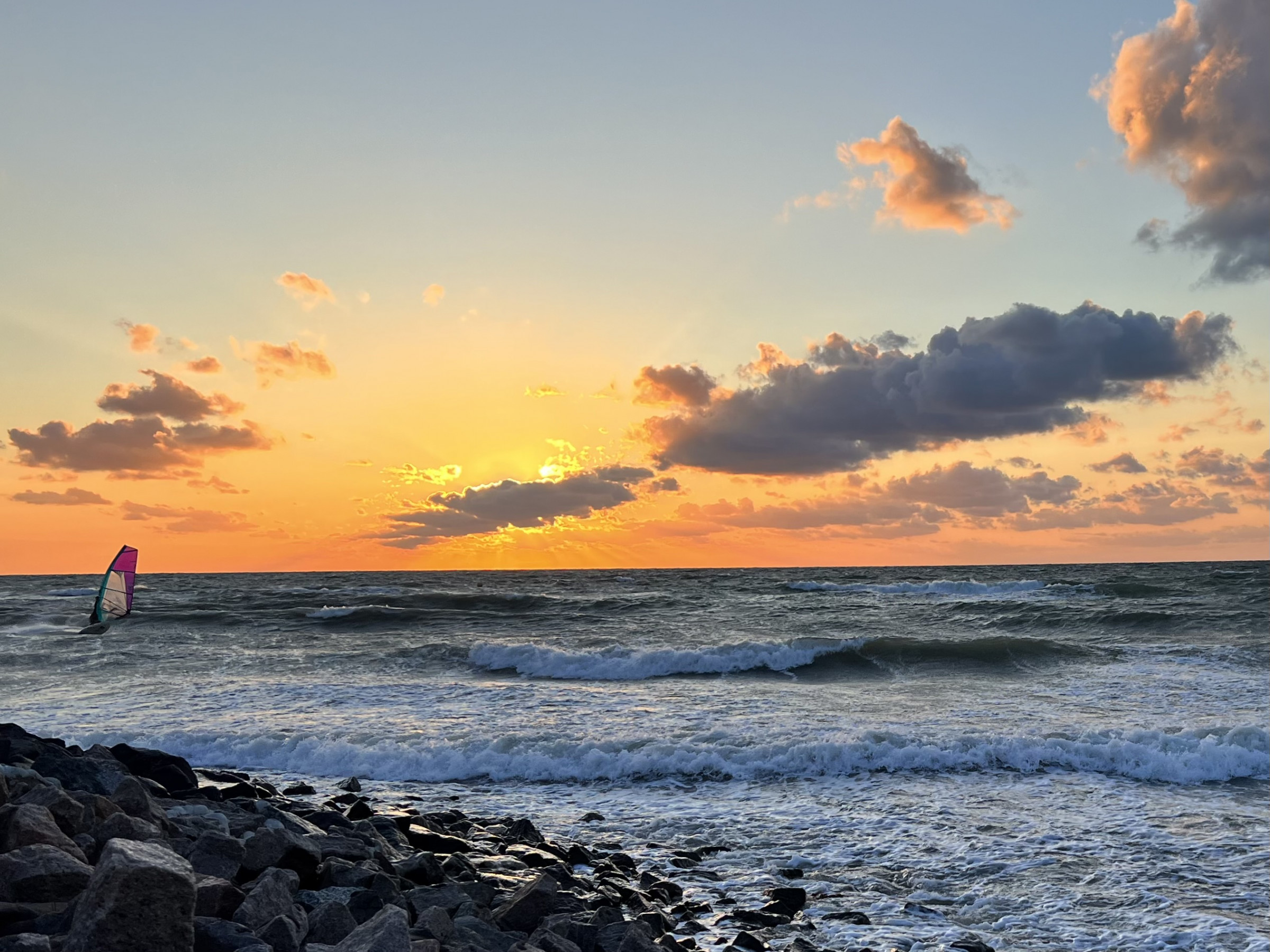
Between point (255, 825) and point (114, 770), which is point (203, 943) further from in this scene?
point (114, 770)

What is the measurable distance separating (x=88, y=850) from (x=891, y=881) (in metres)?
6.12

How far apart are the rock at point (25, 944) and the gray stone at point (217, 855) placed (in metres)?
1.76

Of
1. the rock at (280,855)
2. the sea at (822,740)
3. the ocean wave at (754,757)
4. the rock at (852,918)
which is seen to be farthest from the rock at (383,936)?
the ocean wave at (754,757)

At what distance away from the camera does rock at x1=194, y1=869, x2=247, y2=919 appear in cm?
481

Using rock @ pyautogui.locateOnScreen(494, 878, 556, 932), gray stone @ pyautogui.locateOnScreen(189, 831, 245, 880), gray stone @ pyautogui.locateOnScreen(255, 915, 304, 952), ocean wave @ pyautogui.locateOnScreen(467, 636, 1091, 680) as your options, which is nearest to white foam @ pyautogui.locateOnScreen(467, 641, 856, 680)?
ocean wave @ pyautogui.locateOnScreen(467, 636, 1091, 680)

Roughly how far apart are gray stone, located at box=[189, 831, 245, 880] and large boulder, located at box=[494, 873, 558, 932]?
1.79m

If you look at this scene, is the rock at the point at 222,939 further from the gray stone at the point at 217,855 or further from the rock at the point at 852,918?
the rock at the point at 852,918

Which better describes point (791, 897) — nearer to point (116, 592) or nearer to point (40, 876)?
point (40, 876)

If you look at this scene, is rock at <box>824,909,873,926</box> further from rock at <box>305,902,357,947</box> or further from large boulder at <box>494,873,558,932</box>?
rock at <box>305,902,357,947</box>

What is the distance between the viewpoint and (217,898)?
4.88 m

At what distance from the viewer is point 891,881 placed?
7.32m

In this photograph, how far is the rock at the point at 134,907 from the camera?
3818 millimetres

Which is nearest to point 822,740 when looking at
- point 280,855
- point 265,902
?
point 280,855

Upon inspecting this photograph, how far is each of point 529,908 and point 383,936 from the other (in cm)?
162
